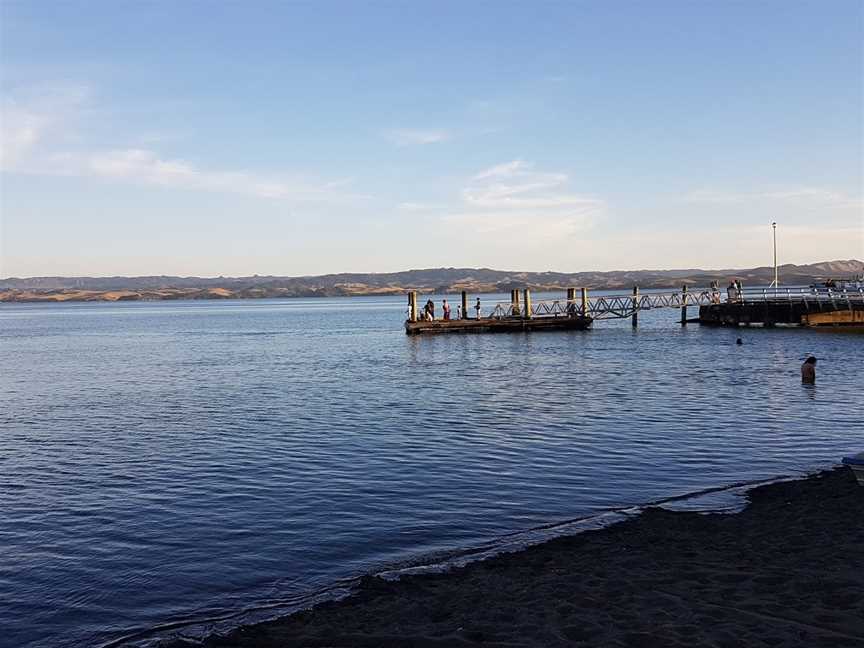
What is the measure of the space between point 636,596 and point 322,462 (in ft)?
35.0

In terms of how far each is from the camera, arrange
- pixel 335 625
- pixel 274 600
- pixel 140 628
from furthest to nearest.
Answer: pixel 274 600 → pixel 140 628 → pixel 335 625

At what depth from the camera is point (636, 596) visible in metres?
9.07

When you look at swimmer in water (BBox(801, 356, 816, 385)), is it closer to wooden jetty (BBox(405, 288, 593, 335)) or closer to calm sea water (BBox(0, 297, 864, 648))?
calm sea water (BBox(0, 297, 864, 648))

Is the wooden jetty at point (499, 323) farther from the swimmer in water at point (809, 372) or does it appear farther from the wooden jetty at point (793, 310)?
the swimmer in water at point (809, 372)

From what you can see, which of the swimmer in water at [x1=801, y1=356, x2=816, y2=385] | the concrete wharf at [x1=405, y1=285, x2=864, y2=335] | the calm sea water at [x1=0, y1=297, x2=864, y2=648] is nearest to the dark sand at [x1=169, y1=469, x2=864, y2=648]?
the calm sea water at [x1=0, y1=297, x2=864, y2=648]

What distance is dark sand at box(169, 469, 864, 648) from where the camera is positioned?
7980 mm

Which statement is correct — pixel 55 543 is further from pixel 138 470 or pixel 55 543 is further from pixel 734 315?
pixel 734 315

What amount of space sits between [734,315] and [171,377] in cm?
4768

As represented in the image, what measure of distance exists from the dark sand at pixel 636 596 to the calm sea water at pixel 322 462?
146cm

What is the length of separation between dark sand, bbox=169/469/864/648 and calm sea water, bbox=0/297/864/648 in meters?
1.46

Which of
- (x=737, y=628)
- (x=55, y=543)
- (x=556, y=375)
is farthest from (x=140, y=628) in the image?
(x=556, y=375)

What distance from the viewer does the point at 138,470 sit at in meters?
18.2

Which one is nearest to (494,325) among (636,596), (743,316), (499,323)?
(499,323)

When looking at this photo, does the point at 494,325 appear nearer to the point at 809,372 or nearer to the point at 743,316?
the point at 743,316
